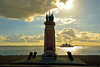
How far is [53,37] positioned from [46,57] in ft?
13.1

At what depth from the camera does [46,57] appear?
20.0 metres

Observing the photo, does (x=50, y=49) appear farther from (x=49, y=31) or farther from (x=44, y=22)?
(x=44, y=22)

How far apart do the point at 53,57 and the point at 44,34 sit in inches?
186

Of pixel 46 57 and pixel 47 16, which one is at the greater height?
pixel 47 16

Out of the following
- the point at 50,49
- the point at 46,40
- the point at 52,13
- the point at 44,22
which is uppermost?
the point at 52,13

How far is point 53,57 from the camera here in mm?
19938

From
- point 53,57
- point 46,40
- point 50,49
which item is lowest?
point 53,57

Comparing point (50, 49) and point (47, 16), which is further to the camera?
point (47, 16)

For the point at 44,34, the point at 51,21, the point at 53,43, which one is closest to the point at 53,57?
the point at 53,43

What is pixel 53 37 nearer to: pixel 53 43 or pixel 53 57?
pixel 53 43

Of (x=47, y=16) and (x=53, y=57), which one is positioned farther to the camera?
(x=47, y=16)

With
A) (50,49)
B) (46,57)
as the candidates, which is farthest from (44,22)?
(46,57)

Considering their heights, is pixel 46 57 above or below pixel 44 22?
below

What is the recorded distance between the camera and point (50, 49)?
68.0 feet
